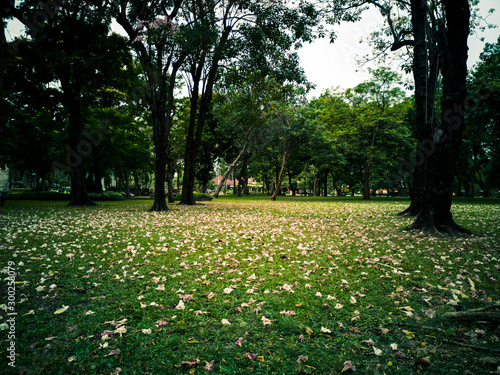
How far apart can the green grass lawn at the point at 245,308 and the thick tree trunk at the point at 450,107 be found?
7.11ft

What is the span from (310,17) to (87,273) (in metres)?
15.1

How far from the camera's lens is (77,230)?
28.3 ft

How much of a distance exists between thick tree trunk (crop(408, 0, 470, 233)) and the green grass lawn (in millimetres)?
2168

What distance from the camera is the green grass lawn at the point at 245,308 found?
238 cm

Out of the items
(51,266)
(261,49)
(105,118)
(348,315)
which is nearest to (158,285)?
(51,266)

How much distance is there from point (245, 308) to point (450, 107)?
8353mm

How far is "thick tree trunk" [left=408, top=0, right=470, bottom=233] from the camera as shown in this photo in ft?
24.6

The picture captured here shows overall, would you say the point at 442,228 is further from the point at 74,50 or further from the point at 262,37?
the point at 74,50

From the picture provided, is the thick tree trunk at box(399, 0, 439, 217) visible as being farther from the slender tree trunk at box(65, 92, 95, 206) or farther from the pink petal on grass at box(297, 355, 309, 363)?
the slender tree trunk at box(65, 92, 95, 206)

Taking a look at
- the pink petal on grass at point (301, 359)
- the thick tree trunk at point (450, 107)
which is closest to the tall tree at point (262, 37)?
the thick tree trunk at point (450, 107)

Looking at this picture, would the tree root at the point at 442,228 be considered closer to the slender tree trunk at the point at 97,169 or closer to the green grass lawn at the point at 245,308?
the green grass lawn at the point at 245,308

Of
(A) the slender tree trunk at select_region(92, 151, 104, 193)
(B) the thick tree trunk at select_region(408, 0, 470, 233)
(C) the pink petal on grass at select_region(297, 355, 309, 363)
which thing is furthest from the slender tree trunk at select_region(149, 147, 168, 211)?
(A) the slender tree trunk at select_region(92, 151, 104, 193)

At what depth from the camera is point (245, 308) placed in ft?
11.2

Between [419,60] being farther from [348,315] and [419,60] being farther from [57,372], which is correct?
[57,372]
